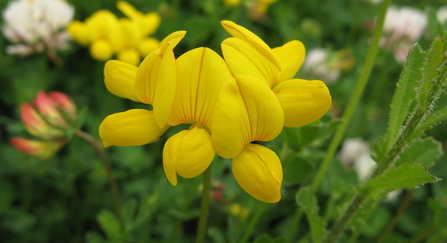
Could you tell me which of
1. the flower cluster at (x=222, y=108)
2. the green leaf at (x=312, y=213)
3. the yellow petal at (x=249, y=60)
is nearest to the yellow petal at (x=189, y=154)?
the flower cluster at (x=222, y=108)

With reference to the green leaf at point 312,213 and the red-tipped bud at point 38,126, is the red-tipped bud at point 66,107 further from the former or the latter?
the green leaf at point 312,213

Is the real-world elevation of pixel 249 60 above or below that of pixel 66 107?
above

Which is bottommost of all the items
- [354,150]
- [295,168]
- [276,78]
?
[354,150]

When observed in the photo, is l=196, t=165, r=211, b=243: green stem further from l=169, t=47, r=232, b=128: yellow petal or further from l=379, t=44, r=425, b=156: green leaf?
l=379, t=44, r=425, b=156: green leaf

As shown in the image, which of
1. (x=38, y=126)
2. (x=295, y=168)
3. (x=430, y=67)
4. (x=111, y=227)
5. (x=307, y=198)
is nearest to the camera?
(x=430, y=67)

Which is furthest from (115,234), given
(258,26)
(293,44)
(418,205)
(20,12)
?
(258,26)

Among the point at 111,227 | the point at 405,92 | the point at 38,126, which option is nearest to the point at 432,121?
the point at 405,92

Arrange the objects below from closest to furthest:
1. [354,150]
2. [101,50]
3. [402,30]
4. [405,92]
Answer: [405,92], [101,50], [354,150], [402,30]

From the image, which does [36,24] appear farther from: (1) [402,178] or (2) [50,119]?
(1) [402,178]
